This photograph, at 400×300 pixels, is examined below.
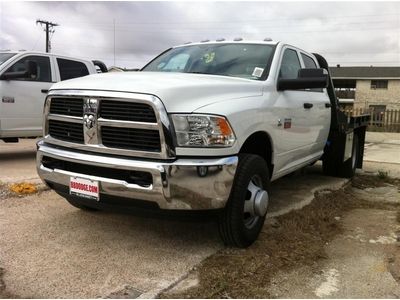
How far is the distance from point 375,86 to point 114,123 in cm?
4247

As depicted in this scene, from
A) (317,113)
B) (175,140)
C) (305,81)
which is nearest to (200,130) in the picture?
(175,140)

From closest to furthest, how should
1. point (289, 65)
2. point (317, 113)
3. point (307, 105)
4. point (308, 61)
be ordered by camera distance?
point (289, 65) → point (307, 105) → point (317, 113) → point (308, 61)

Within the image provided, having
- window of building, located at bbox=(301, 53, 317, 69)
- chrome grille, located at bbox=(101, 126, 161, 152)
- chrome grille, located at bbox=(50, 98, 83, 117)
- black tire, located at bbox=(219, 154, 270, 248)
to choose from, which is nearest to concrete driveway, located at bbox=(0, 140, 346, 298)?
black tire, located at bbox=(219, 154, 270, 248)

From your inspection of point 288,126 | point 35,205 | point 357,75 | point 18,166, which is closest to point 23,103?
point 18,166

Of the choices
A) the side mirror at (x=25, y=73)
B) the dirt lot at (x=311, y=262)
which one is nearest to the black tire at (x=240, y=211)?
the dirt lot at (x=311, y=262)

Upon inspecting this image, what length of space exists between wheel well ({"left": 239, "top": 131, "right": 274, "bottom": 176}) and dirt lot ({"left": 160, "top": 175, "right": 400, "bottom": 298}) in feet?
2.38

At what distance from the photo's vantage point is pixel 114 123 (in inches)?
140

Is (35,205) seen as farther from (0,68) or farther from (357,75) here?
(357,75)

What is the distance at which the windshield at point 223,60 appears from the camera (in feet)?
15.5

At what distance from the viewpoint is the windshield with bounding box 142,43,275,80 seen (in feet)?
15.5

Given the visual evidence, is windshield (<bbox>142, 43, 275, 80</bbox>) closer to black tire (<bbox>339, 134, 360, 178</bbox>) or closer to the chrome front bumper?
the chrome front bumper

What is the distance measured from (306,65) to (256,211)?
2.67 meters

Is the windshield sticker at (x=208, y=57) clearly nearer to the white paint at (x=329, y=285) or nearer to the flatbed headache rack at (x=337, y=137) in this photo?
the flatbed headache rack at (x=337, y=137)

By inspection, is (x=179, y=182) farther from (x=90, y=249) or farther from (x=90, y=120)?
(x=90, y=249)
